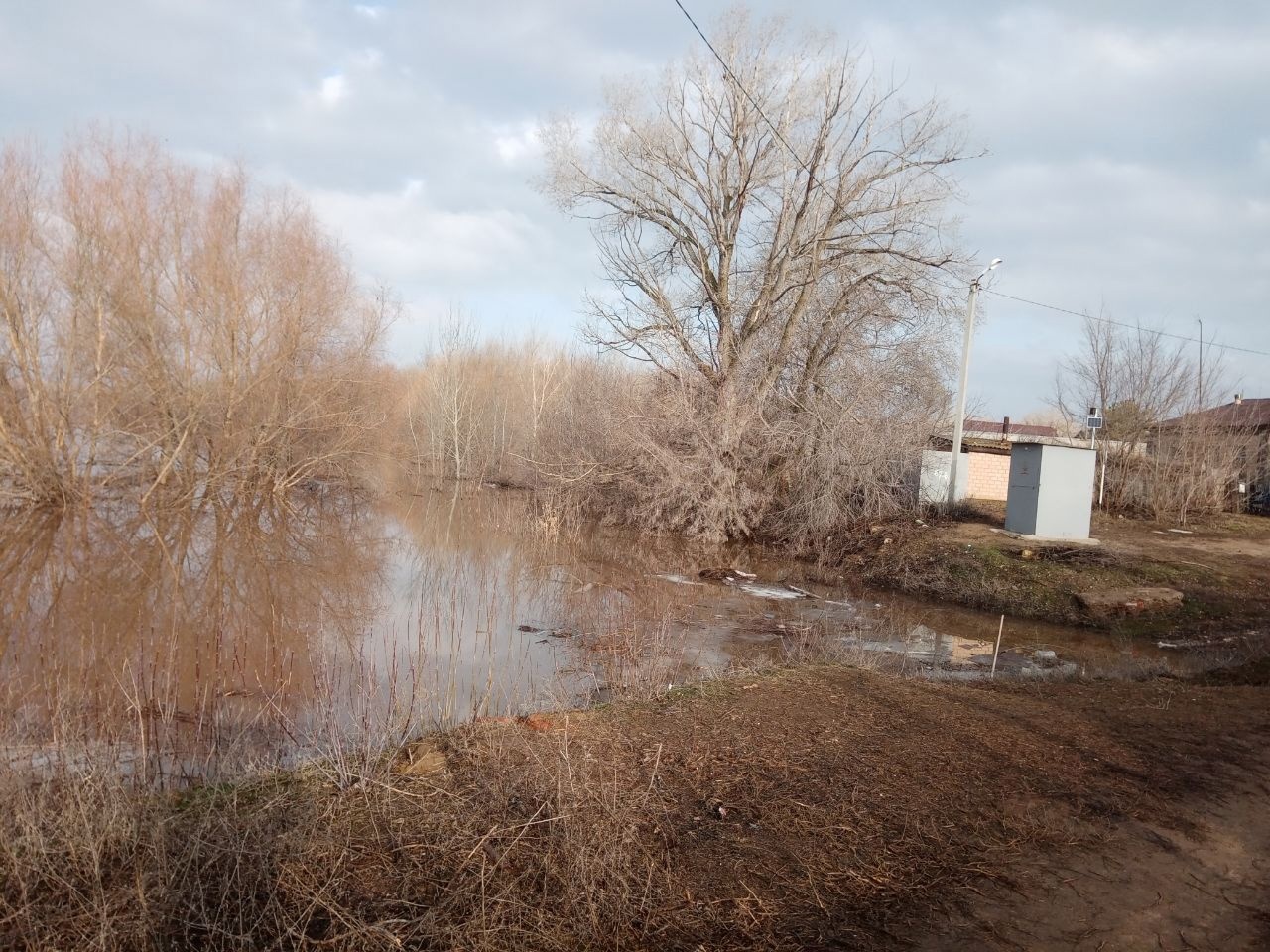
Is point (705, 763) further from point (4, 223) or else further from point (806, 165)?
point (806, 165)

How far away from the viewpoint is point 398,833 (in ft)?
12.8

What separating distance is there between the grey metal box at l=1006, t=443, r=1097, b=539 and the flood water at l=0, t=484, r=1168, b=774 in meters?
4.08

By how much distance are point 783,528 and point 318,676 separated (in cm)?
1600

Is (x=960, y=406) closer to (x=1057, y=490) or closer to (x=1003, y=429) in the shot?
(x=1057, y=490)

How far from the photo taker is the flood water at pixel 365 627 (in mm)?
6410

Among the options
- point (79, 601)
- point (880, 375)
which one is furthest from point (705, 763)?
point (880, 375)

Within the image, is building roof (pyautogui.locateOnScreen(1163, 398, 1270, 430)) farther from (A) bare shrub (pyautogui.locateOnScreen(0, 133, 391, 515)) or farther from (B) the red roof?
(A) bare shrub (pyautogui.locateOnScreen(0, 133, 391, 515))

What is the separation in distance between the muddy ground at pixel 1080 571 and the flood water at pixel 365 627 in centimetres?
91

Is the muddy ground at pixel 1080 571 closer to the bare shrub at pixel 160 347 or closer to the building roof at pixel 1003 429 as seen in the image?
the bare shrub at pixel 160 347

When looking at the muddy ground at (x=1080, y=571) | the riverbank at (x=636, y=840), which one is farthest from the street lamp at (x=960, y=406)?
the riverbank at (x=636, y=840)

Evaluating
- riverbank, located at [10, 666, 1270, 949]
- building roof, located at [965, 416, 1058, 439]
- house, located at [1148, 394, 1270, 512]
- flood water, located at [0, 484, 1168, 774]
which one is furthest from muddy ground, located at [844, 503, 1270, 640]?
building roof, located at [965, 416, 1058, 439]

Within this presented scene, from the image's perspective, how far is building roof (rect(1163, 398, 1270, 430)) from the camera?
2653cm

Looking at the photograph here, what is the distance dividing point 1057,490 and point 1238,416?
23468 millimetres

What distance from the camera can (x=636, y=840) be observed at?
12.9 feet
